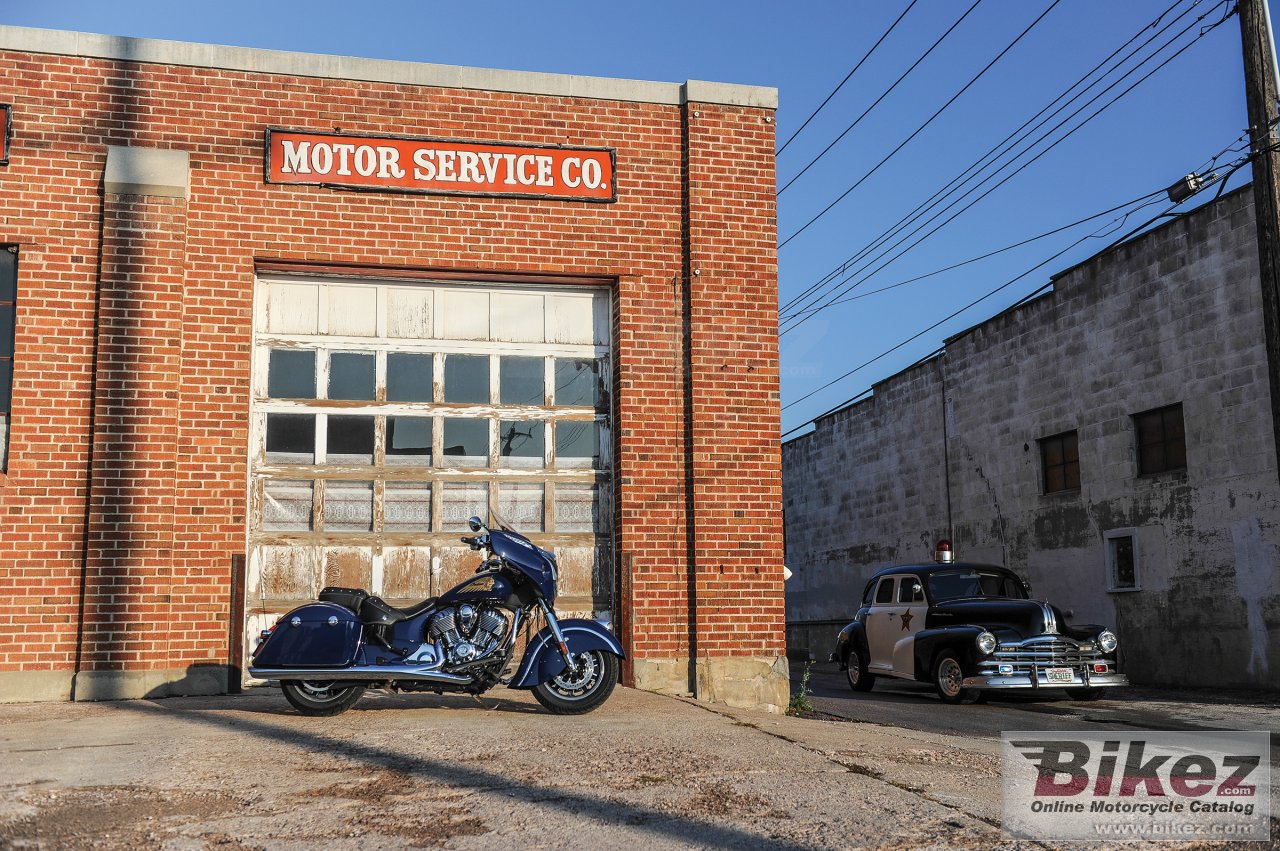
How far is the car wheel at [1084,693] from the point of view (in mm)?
13670

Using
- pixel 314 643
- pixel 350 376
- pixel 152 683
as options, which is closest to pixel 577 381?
pixel 350 376

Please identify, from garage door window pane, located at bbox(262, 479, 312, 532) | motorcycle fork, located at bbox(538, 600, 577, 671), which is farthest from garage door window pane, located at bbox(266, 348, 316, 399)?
motorcycle fork, located at bbox(538, 600, 577, 671)

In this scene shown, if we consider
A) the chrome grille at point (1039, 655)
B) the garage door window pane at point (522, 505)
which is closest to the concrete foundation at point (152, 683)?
the garage door window pane at point (522, 505)

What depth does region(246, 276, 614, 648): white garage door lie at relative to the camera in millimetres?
10438

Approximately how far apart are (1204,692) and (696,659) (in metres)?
9.26

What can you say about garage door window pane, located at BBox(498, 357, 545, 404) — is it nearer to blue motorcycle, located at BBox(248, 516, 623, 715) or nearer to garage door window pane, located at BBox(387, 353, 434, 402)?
garage door window pane, located at BBox(387, 353, 434, 402)

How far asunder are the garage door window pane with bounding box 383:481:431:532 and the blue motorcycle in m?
2.18

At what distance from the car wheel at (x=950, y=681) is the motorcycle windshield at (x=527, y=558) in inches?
287

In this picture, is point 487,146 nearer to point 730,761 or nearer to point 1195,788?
point 730,761

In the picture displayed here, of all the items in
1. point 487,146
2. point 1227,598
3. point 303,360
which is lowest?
point 1227,598

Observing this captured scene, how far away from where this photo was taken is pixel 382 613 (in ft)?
27.2

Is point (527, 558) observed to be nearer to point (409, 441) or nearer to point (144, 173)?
point (409, 441)

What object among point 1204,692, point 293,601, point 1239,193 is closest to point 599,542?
point 293,601

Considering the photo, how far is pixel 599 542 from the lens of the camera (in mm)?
A: 10977
